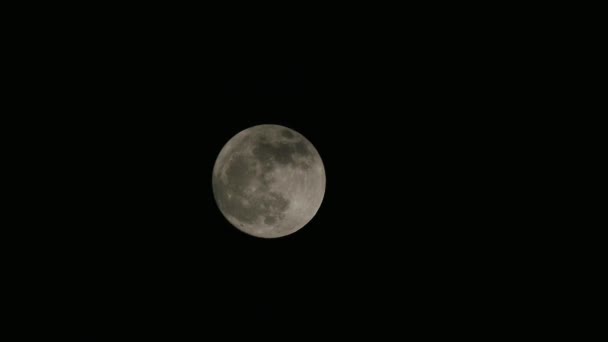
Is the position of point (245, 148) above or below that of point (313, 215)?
above

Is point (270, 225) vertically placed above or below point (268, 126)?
below

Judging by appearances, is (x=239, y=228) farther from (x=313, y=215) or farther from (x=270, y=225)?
(x=313, y=215)

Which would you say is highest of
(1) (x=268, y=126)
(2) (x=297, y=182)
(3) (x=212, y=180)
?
(1) (x=268, y=126)

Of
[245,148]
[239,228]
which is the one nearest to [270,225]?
[239,228]

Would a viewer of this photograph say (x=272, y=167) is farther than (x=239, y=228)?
No

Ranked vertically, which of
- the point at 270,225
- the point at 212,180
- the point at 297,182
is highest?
the point at 212,180

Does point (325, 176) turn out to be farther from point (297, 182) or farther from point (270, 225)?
point (270, 225)

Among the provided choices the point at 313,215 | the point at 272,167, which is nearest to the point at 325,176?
the point at 313,215

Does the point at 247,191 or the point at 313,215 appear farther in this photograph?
the point at 313,215
